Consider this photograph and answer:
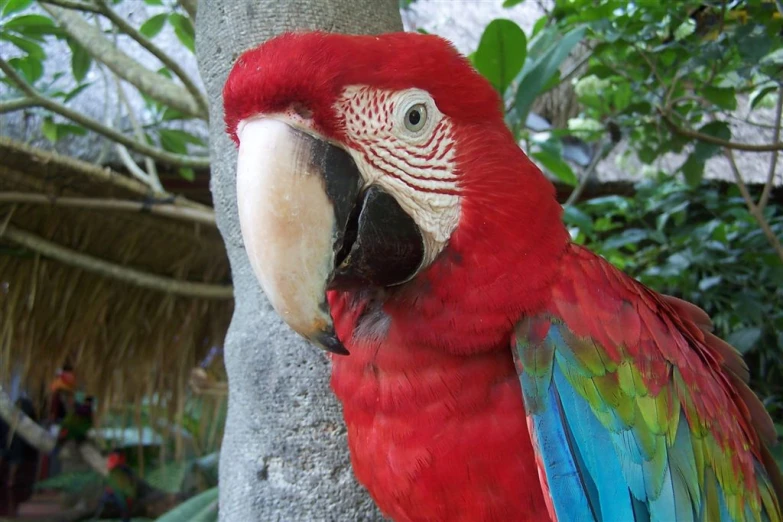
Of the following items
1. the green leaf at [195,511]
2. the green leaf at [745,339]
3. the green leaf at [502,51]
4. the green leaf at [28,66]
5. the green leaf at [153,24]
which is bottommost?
the green leaf at [195,511]

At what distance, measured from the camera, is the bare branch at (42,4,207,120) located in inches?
66.6

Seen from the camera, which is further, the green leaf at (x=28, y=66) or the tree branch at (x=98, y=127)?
the green leaf at (x=28, y=66)

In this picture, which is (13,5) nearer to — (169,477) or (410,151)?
(410,151)

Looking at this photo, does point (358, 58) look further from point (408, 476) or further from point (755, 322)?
point (755, 322)

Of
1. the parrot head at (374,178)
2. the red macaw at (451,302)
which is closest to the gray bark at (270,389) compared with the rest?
the red macaw at (451,302)

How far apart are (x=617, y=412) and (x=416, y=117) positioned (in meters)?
0.44

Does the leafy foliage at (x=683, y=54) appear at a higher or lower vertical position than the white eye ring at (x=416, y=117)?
higher

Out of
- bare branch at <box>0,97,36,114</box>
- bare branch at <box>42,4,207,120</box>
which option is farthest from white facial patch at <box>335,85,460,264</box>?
bare branch at <box>0,97,36,114</box>

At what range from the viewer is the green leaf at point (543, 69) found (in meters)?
1.37

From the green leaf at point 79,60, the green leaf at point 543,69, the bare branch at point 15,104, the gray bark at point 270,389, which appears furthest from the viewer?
the green leaf at point 79,60

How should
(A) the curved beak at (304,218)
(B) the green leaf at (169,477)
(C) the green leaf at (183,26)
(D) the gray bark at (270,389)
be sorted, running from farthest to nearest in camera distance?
(B) the green leaf at (169,477) < (C) the green leaf at (183,26) < (D) the gray bark at (270,389) < (A) the curved beak at (304,218)

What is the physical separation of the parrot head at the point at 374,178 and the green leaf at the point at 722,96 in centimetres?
116

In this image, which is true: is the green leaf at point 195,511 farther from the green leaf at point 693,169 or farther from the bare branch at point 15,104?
the green leaf at point 693,169

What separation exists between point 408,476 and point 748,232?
1914 mm
